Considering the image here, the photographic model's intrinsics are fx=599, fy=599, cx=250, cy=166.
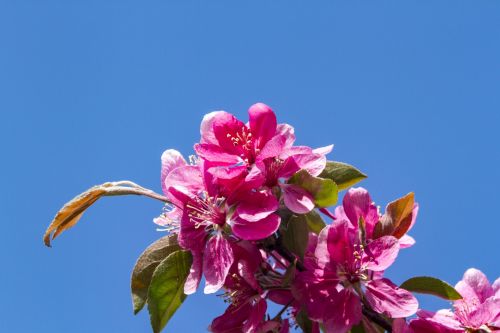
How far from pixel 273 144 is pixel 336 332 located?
0.45 metres

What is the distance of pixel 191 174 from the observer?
147cm

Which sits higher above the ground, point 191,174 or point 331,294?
point 191,174

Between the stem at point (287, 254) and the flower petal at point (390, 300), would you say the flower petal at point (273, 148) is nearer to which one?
the stem at point (287, 254)

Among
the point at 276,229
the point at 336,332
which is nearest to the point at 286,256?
the point at 276,229

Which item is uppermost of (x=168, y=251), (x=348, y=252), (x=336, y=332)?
(x=168, y=251)

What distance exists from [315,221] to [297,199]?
0.13m

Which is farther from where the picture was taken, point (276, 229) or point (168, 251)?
point (168, 251)

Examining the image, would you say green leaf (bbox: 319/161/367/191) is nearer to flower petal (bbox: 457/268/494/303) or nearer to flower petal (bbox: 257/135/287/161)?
flower petal (bbox: 257/135/287/161)

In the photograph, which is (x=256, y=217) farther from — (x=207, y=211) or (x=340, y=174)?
(x=340, y=174)

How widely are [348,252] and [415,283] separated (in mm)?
190

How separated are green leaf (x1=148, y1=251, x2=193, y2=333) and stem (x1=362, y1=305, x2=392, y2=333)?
16.9 inches

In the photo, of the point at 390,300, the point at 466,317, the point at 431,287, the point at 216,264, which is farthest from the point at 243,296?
the point at 466,317

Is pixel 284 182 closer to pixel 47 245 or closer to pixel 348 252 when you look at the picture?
pixel 348 252

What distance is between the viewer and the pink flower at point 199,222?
1.37m
